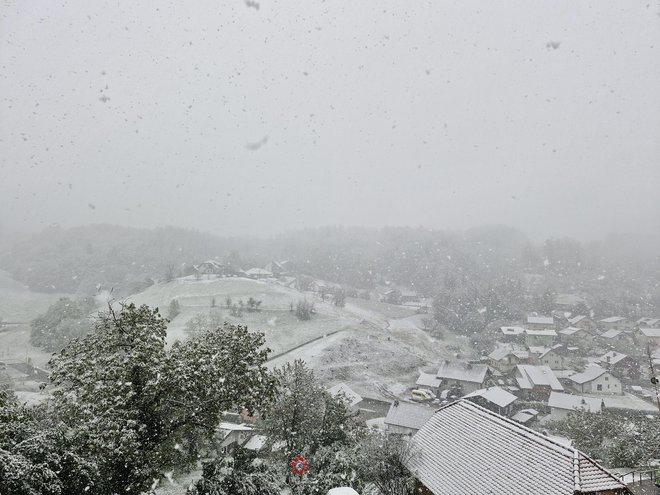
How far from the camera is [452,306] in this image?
344 feet

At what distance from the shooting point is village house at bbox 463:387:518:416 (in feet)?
157

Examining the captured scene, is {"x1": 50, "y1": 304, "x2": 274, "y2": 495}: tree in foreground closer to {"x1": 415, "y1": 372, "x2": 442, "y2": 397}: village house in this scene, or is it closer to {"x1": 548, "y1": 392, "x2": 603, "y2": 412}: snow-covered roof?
{"x1": 415, "y1": 372, "x2": 442, "y2": 397}: village house

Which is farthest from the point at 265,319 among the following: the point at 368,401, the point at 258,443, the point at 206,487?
the point at 206,487

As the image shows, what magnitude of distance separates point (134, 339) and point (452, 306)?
331 feet

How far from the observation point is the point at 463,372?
59062 millimetres

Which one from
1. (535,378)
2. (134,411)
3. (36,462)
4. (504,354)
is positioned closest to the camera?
(36,462)

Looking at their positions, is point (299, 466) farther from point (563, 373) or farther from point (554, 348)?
point (554, 348)

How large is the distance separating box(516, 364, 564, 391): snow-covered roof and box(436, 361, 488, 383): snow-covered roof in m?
6.61

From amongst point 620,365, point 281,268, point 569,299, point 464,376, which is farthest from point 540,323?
point 281,268

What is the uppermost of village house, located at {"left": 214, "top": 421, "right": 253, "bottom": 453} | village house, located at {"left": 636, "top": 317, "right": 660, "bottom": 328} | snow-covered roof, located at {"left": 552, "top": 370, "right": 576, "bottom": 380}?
village house, located at {"left": 214, "top": 421, "right": 253, "bottom": 453}

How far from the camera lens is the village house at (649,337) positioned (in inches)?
3217

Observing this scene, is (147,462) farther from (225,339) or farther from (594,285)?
(594,285)

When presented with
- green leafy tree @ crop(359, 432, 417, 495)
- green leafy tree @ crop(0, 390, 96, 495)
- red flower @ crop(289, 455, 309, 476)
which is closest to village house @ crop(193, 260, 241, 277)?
red flower @ crop(289, 455, 309, 476)

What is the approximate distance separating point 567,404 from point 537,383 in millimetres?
10396
